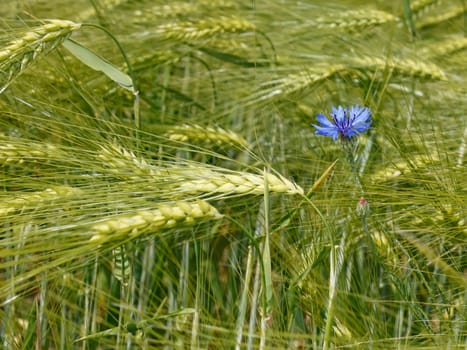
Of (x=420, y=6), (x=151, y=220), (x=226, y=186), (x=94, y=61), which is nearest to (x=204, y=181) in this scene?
(x=226, y=186)

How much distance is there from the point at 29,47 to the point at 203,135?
382mm

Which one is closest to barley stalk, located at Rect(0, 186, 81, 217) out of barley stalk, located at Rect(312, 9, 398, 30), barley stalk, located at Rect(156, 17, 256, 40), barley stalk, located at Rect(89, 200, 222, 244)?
barley stalk, located at Rect(89, 200, 222, 244)

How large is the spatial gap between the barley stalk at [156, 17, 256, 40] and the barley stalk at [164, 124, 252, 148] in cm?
28

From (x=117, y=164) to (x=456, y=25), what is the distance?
1199mm

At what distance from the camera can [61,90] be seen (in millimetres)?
1663

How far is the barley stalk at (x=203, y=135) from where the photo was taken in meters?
1.54

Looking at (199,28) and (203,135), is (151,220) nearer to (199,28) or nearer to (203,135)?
(203,135)

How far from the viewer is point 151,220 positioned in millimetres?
1009

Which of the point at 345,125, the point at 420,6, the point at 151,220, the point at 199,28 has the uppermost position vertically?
the point at 420,6

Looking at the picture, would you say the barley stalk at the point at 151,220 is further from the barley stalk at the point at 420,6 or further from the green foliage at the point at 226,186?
the barley stalk at the point at 420,6

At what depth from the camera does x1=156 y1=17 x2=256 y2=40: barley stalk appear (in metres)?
1.76

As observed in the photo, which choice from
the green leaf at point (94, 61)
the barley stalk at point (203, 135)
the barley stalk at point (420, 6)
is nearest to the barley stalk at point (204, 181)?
the green leaf at point (94, 61)

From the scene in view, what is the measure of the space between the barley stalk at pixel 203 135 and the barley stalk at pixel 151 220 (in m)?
0.48

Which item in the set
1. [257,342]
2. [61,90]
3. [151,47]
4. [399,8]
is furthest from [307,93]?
[399,8]
